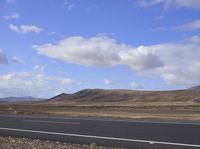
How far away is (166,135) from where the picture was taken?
17.4 meters

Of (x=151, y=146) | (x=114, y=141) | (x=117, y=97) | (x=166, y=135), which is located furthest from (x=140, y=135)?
(x=117, y=97)

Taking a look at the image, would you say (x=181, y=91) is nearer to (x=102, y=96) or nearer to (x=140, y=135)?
(x=102, y=96)

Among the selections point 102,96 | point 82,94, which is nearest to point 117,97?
point 102,96

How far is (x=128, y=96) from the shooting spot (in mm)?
142625

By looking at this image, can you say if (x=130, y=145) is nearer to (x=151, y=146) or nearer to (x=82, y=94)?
(x=151, y=146)

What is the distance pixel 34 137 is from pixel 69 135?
1.42 metres

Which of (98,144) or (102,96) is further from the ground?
(102,96)

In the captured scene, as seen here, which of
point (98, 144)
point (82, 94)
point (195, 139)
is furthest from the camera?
point (82, 94)

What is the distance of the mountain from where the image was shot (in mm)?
118225

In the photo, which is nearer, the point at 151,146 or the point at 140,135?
the point at 151,146

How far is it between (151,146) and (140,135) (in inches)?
132

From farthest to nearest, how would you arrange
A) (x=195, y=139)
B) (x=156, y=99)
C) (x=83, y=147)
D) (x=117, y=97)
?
1. (x=117, y=97)
2. (x=156, y=99)
3. (x=195, y=139)
4. (x=83, y=147)

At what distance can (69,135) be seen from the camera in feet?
59.3

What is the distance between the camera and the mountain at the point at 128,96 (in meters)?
118
